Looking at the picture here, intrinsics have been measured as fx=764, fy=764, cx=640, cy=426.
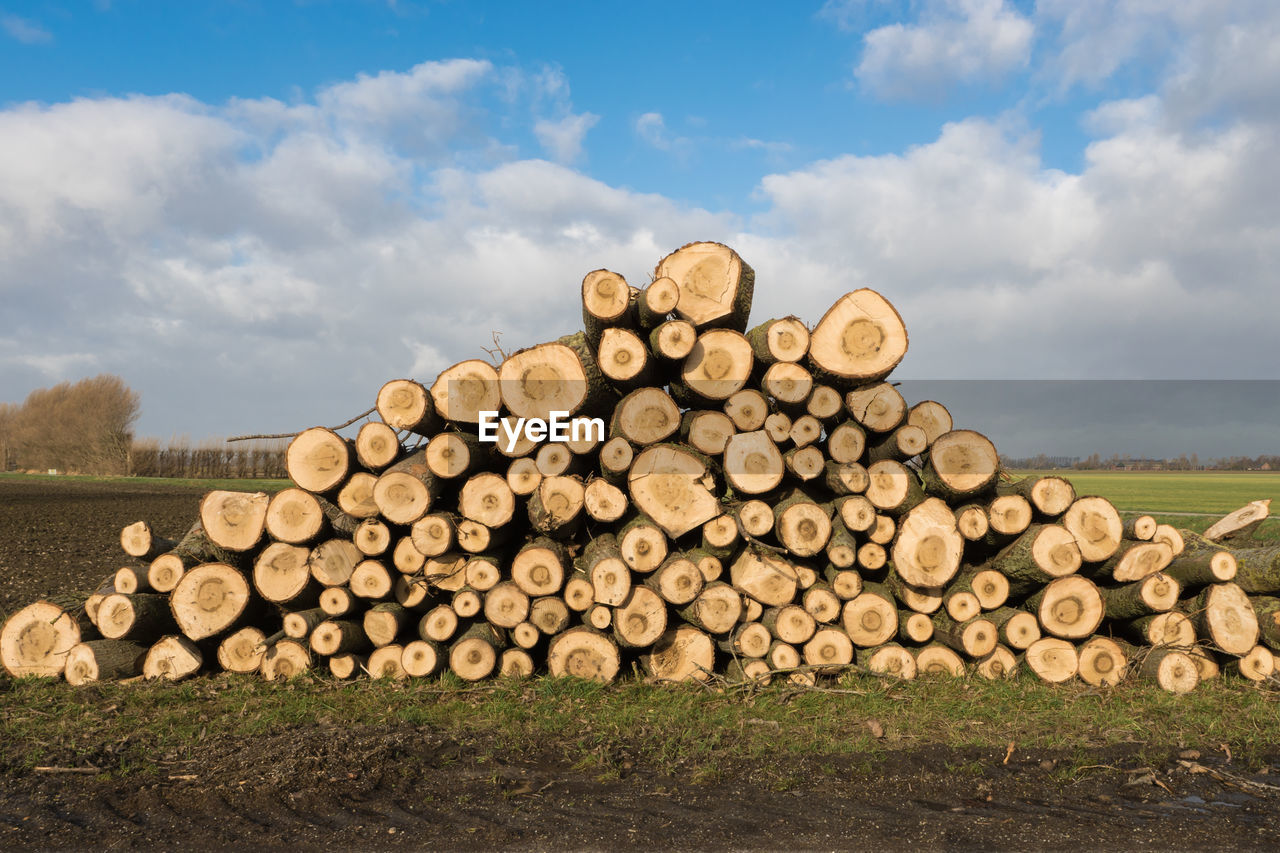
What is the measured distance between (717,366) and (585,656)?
2.35 metres

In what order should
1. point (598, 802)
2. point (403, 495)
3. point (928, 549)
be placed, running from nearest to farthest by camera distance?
1. point (598, 802)
2. point (928, 549)
3. point (403, 495)

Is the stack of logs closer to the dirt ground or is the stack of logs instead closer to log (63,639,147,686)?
log (63,639,147,686)

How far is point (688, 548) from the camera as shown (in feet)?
19.2

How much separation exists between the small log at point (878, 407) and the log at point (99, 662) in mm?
5879

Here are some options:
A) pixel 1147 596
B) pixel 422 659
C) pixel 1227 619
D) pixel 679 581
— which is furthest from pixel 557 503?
pixel 1227 619

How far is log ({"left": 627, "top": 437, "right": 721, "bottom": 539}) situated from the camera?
219 inches

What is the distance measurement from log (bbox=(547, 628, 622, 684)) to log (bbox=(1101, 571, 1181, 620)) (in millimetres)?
3782

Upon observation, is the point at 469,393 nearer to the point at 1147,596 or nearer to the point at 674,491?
the point at 674,491

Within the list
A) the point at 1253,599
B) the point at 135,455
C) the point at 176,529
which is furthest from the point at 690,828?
the point at 135,455

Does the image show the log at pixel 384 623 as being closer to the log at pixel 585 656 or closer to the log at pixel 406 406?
the log at pixel 585 656

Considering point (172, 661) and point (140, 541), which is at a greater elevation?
point (140, 541)

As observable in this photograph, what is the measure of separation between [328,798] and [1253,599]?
6.81 m

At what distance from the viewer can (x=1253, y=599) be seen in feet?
19.9

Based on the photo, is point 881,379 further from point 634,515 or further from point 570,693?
point 570,693
